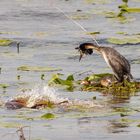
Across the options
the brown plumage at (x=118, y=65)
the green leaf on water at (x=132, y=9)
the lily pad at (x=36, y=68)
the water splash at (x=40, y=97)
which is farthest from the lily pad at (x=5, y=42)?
the green leaf on water at (x=132, y=9)

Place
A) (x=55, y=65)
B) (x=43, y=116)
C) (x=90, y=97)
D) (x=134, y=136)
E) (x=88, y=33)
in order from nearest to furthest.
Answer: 1. (x=134, y=136)
2. (x=43, y=116)
3. (x=90, y=97)
4. (x=55, y=65)
5. (x=88, y=33)

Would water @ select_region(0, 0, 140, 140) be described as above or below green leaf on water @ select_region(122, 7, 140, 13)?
below

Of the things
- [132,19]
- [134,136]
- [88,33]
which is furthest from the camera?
[132,19]

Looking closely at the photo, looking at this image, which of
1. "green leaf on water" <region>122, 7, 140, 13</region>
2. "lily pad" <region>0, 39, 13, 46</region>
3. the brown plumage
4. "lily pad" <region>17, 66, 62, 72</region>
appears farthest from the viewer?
"green leaf on water" <region>122, 7, 140, 13</region>

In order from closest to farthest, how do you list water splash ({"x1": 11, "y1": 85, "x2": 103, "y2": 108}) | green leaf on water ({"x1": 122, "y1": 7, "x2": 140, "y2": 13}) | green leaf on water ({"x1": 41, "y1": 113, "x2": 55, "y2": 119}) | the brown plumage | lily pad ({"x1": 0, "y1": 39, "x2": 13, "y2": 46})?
1. green leaf on water ({"x1": 41, "y1": 113, "x2": 55, "y2": 119})
2. water splash ({"x1": 11, "y1": 85, "x2": 103, "y2": 108})
3. the brown plumage
4. lily pad ({"x1": 0, "y1": 39, "x2": 13, "y2": 46})
5. green leaf on water ({"x1": 122, "y1": 7, "x2": 140, "y2": 13})

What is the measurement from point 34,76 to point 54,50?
8.76 ft

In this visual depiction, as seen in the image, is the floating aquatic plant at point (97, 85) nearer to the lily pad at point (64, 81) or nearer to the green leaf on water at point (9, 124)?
the lily pad at point (64, 81)

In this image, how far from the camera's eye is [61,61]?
15.8 m

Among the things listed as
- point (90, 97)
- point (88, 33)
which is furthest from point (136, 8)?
point (90, 97)

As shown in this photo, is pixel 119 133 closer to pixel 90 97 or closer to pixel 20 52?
pixel 90 97

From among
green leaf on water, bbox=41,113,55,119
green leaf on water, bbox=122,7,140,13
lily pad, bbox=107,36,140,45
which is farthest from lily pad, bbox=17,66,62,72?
green leaf on water, bbox=122,7,140,13

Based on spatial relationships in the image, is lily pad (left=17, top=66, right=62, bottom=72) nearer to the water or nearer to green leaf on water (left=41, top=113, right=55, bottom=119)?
the water

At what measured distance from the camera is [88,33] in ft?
59.7

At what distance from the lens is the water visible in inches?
412
